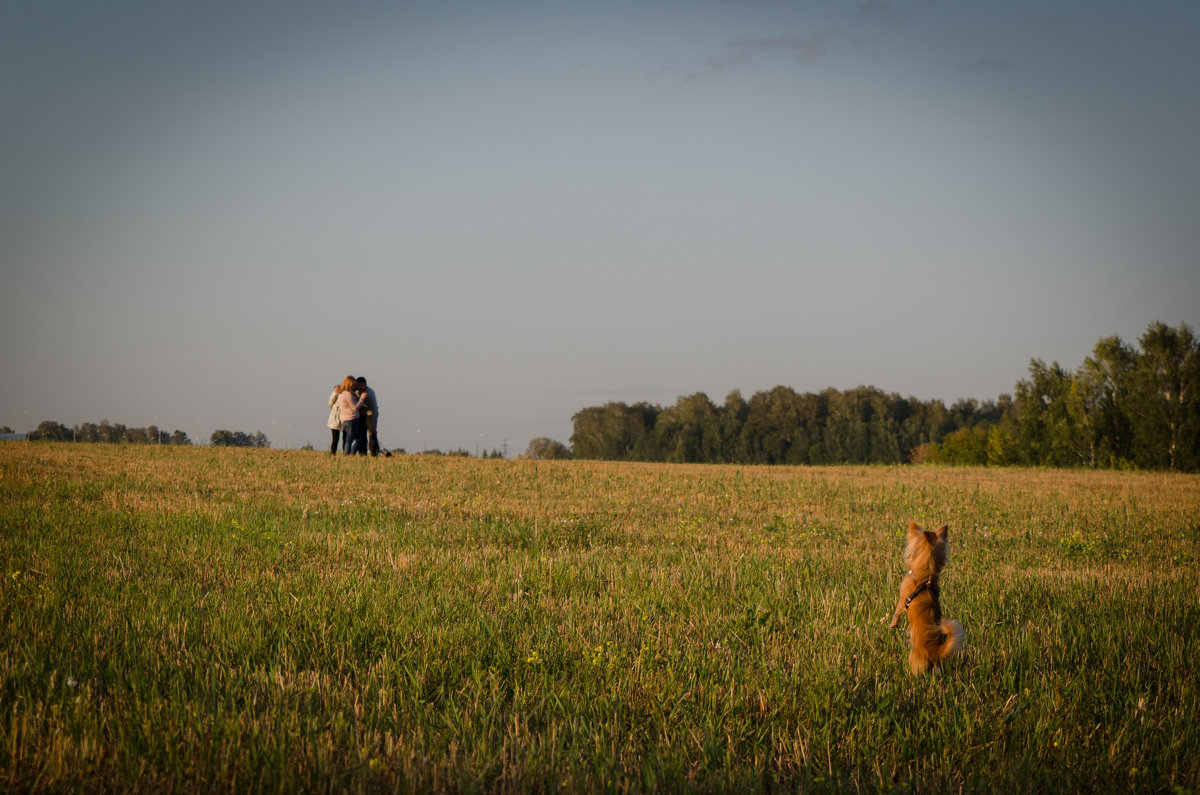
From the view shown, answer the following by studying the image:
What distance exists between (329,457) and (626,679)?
70.8 feet

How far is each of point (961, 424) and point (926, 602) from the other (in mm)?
136434

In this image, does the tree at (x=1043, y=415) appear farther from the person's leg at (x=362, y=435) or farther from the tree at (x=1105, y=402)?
the person's leg at (x=362, y=435)

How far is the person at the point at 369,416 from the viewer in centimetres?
2538

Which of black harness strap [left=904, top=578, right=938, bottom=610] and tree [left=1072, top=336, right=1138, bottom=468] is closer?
black harness strap [left=904, top=578, right=938, bottom=610]

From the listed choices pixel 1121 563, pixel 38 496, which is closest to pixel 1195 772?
pixel 1121 563

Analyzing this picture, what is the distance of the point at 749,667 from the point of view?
4648mm

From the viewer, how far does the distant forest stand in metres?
64.4

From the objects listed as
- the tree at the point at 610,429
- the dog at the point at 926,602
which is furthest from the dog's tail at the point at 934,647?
the tree at the point at 610,429

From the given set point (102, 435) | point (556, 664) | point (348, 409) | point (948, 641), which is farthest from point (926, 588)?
point (102, 435)

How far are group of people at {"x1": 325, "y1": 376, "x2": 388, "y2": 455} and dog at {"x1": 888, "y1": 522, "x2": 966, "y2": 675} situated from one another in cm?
2282

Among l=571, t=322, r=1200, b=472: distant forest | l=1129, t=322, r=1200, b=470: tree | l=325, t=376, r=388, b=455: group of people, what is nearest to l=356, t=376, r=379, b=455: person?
l=325, t=376, r=388, b=455: group of people

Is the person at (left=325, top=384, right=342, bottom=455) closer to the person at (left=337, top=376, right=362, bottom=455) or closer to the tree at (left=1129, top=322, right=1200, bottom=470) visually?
the person at (left=337, top=376, right=362, bottom=455)

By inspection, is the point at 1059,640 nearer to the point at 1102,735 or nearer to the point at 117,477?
the point at 1102,735

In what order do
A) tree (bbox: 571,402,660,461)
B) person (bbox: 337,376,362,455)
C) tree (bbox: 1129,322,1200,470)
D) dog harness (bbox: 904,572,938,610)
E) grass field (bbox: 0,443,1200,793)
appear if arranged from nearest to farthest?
grass field (bbox: 0,443,1200,793), dog harness (bbox: 904,572,938,610), person (bbox: 337,376,362,455), tree (bbox: 1129,322,1200,470), tree (bbox: 571,402,660,461)
